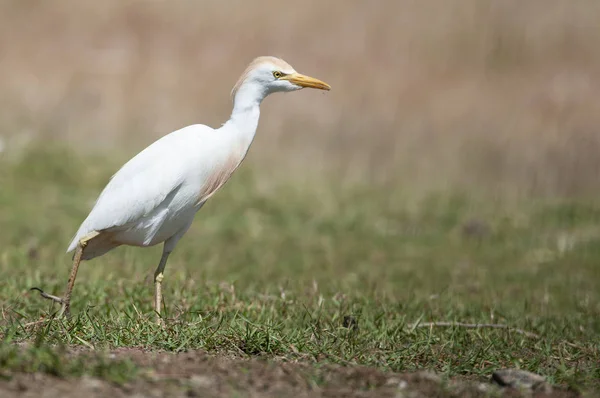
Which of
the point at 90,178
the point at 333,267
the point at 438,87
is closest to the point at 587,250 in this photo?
the point at 333,267

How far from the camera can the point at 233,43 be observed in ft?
44.3

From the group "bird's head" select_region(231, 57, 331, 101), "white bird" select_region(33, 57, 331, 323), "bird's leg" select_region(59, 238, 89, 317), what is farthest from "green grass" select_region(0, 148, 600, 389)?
"bird's head" select_region(231, 57, 331, 101)

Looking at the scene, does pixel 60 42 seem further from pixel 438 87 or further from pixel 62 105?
pixel 438 87

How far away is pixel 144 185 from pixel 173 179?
0.16m

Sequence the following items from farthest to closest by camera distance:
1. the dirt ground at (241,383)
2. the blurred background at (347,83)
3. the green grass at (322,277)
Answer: the blurred background at (347,83), the green grass at (322,277), the dirt ground at (241,383)

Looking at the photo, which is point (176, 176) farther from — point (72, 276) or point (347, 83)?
point (347, 83)

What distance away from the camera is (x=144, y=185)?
494 centimetres

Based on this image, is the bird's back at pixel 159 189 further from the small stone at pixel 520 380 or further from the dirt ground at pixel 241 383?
the small stone at pixel 520 380

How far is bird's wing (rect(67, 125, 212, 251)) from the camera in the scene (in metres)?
4.91

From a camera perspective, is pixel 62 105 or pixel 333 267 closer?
pixel 333 267

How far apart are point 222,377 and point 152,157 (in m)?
1.75

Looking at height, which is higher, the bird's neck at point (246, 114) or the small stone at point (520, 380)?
the bird's neck at point (246, 114)

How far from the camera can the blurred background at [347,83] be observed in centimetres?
1214

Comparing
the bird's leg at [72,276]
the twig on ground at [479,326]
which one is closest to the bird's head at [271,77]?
the bird's leg at [72,276]
